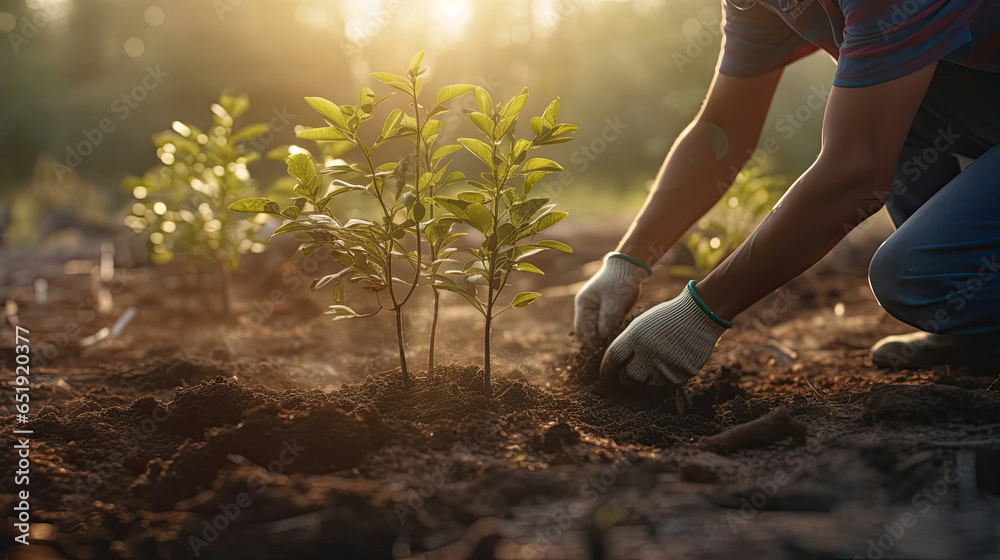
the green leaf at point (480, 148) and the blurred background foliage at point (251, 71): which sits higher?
the blurred background foliage at point (251, 71)

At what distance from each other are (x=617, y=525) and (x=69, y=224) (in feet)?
26.9

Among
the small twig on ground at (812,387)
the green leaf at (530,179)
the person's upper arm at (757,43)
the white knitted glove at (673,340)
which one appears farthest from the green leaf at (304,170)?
the small twig on ground at (812,387)

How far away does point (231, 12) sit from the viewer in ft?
36.5

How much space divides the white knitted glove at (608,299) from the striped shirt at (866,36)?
0.83 meters

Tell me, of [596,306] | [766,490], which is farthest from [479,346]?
[766,490]

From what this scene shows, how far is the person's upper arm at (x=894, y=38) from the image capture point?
165cm

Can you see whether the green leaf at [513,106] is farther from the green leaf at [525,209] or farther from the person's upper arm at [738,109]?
the person's upper arm at [738,109]

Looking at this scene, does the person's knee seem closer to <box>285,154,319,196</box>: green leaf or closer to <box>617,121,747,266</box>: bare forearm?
<box>617,121,747,266</box>: bare forearm
